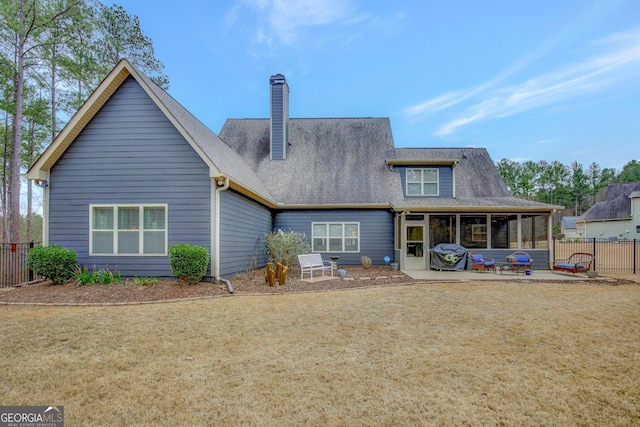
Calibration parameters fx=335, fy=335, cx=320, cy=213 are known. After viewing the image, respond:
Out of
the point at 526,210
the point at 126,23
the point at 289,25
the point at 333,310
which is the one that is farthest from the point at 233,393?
the point at 126,23

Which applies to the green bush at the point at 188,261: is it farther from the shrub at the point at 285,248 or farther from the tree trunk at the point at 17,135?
the tree trunk at the point at 17,135

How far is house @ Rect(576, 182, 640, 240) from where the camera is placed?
114 feet

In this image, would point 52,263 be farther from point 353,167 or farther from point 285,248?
point 353,167

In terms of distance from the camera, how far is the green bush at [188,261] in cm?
831

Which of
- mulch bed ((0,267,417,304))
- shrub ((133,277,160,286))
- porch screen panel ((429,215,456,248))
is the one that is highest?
porch screen panel ((429,215,456,248))

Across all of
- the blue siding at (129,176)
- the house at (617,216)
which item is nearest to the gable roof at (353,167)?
the blue siding at (129,176)

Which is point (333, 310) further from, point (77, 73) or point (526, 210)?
point (77, 73)

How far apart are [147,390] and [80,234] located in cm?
826

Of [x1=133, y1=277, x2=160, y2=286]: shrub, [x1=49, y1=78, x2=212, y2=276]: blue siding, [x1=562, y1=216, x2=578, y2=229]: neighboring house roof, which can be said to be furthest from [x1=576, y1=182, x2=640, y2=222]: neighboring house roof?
[x1=133, y1=277, x2=160, y2=286]: shrub

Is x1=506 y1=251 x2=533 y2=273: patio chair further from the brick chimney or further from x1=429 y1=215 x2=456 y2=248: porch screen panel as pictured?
the brick chimney

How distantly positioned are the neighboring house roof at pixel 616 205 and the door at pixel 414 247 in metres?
34.4

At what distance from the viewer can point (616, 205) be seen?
37.5m

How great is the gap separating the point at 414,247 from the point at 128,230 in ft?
34.8

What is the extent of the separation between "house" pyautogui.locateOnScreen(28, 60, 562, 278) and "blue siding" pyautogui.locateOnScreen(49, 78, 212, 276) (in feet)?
0.09
